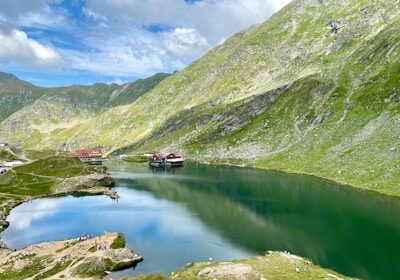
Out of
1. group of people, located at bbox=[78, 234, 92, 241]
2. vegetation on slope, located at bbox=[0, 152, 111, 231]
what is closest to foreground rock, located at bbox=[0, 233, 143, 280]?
group of people, located at bbox=[78, 234, 92, 241]

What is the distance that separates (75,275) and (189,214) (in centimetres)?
5365

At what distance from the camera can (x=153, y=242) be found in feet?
308

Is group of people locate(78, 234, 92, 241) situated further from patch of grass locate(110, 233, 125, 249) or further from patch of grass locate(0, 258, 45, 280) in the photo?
patch of grass locate(0, 258, 45, 280)

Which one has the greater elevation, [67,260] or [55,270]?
[67,260]

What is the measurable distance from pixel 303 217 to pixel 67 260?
60333 mm

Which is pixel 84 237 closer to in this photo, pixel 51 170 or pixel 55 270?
pixel 55 270

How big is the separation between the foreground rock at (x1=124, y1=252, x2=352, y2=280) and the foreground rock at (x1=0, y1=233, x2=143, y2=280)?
15.5 m

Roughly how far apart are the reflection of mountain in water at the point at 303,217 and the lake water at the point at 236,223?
Answer: 0.62ft

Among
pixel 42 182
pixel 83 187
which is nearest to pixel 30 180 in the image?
pixel 42 182

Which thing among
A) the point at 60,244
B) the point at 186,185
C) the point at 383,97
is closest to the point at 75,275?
the point at 60,244

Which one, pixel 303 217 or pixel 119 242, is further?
pixel 303 217

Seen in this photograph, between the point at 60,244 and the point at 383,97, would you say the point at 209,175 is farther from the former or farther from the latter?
the point at 60,244

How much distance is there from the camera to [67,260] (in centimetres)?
7731

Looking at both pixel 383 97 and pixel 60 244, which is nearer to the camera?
pixel 60 244
